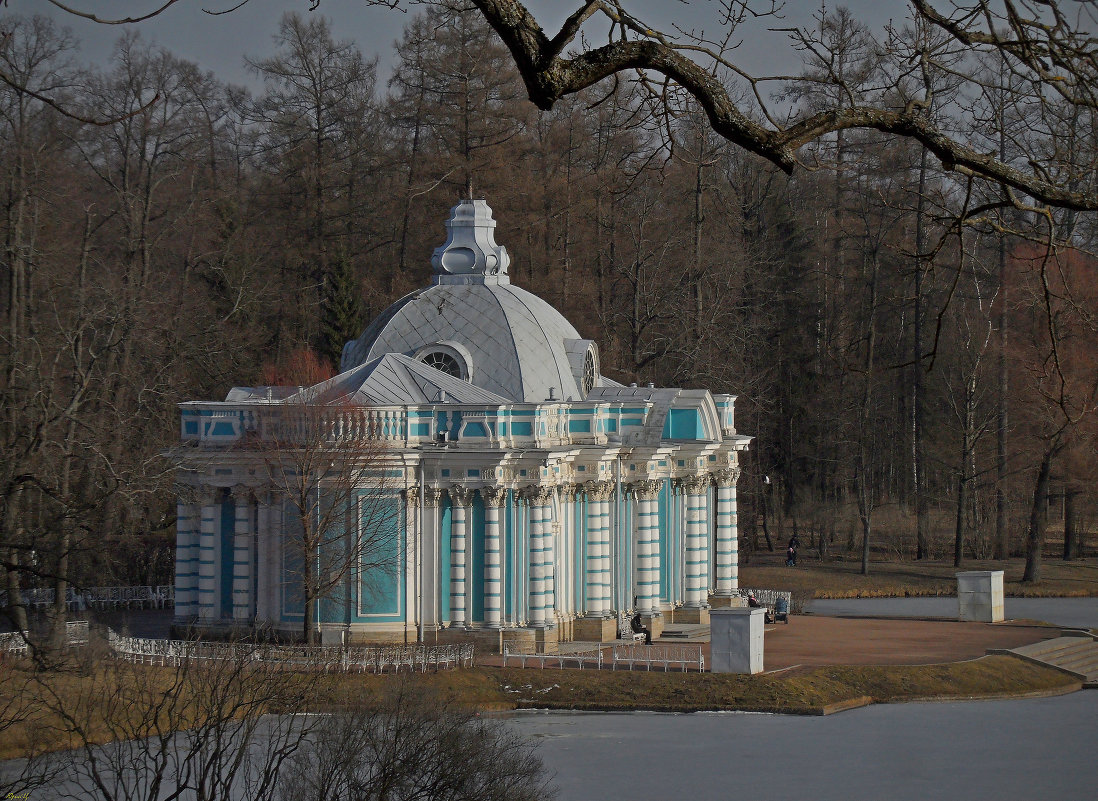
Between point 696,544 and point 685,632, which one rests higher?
point 696,544

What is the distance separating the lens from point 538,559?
106ft

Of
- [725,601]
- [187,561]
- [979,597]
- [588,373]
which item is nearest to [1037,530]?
[979,597]

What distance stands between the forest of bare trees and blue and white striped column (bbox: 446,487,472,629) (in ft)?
38.7

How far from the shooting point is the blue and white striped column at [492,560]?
105ft

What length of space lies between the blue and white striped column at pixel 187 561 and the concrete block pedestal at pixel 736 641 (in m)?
9.78

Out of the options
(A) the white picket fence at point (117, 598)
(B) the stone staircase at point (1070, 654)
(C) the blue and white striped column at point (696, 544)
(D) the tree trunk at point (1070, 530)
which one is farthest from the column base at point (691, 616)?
(D) the tree trunk at point (1070, 530)

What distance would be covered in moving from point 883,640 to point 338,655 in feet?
40.0

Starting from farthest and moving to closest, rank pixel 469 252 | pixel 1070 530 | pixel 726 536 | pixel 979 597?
pixel 1070 530 < pixel 726 536 < pixel 979 597 < pixel 469 252

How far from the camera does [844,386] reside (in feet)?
185

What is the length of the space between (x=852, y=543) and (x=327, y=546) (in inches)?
985

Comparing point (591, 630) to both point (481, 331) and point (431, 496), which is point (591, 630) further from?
point (481, 331)

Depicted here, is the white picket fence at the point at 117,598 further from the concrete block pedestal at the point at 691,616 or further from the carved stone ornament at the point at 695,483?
the carved stone ornament at the point at 695,483

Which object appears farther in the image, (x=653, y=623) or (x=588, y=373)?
(x=588, y=373)

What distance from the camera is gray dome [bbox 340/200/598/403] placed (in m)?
34.9
